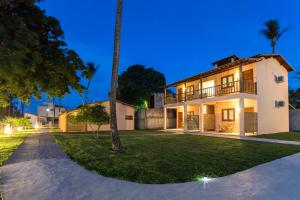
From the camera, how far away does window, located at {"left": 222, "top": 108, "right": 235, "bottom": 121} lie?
18844 mm

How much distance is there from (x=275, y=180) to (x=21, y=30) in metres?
7.25

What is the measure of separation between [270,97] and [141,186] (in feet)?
53.9

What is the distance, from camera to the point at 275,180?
203 inches

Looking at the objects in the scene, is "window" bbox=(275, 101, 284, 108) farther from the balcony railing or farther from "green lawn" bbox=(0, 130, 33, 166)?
"green lawn" bbox=(0, 130, 33, 166)

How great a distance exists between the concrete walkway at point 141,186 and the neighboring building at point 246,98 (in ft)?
33.6

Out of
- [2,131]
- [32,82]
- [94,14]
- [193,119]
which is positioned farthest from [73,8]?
[32,82]

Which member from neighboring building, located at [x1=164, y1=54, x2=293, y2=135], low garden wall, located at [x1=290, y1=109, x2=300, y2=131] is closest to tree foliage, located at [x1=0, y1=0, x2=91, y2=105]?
neighboring building, located at [x1=164, y1=54, x2=293, y2=135]

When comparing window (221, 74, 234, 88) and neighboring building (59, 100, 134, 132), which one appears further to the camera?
neighboring building (59, 100, 134, 132)

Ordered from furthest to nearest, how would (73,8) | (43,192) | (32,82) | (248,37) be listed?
(248,37), (73,8), (32,82), (43,192)

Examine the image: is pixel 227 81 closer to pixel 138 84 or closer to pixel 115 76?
pixel 115 76

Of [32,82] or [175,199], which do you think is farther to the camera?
[32,82]

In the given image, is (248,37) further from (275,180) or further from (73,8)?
(275,180)

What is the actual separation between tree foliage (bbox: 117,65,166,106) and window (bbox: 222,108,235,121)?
1815cm

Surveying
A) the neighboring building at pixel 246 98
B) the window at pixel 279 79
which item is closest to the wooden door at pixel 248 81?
the neighboring building at pixel 246 98
